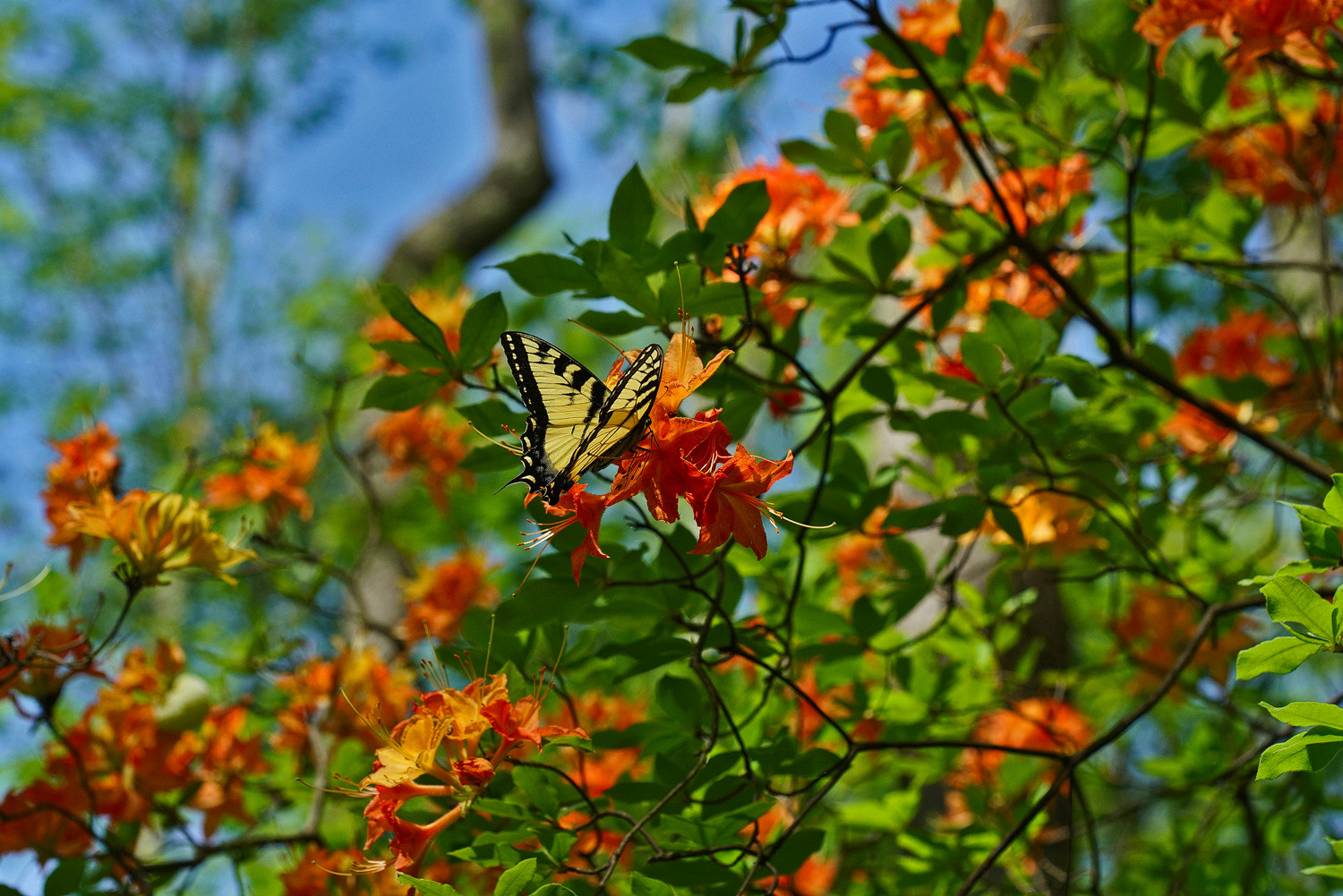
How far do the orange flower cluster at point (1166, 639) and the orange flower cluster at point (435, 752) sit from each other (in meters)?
1.26

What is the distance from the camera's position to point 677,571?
1065mm

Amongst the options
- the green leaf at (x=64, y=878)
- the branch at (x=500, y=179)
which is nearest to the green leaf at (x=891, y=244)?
the green leaf at (x=64, y=878)

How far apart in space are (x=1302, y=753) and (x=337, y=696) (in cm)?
147

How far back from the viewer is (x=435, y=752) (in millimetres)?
895

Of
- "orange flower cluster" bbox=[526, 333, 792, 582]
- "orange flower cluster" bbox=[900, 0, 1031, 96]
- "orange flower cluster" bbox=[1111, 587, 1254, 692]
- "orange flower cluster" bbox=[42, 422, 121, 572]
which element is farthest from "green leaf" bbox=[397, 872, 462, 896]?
"orange flower cluster" bbox=[1111, 587, 1254, 692]

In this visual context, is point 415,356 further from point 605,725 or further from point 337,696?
point 605,725

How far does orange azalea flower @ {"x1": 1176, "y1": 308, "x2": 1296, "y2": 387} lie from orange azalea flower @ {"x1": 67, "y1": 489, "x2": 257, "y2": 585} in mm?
1597

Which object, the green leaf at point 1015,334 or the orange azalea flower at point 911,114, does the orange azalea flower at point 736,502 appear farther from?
the orange azalea flower at point 911,114

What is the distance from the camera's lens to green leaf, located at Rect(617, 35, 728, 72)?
1.17 m

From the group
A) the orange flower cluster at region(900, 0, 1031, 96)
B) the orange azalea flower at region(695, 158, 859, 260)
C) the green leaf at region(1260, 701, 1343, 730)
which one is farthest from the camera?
the orange flower cluster at region(900, 0, 1031, 96)

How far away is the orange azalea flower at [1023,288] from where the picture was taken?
143 cm

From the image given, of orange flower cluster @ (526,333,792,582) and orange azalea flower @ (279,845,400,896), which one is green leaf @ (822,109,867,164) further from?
orange azalea flower @ (279,845,400,896)

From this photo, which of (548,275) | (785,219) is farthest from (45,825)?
(785,219)

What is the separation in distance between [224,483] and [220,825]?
0.68 metres
